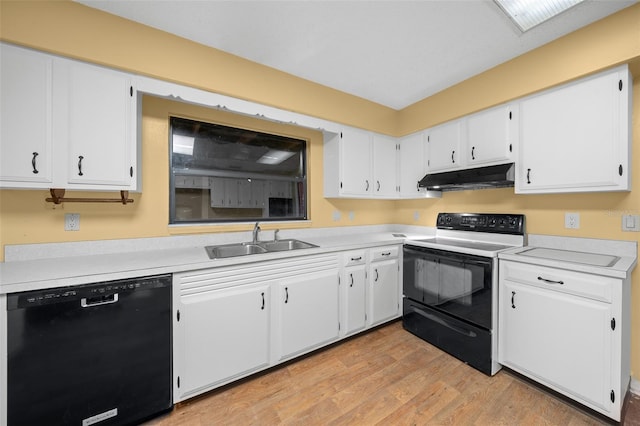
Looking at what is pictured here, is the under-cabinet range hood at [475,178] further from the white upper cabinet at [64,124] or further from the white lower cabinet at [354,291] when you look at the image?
the white upper cabinet at [64,124]

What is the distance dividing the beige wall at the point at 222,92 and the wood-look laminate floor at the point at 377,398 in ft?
3.00

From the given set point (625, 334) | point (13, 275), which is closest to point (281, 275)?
point (13, 275)

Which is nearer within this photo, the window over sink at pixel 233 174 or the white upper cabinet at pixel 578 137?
the white upper cabinet at pixel 578 137

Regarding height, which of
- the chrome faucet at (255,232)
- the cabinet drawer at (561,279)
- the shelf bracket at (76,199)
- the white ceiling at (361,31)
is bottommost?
the cabinet drawer at (561,279)

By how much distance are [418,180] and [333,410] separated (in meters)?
2.42

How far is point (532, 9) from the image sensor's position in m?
1.60

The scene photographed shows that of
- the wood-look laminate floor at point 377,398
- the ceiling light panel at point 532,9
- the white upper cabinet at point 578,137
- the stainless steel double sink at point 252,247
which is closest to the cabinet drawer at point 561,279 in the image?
the white upper cabinet at point 578,137

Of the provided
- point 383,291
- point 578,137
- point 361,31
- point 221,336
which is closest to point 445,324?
point 383,291

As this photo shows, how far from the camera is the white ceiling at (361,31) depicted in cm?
159

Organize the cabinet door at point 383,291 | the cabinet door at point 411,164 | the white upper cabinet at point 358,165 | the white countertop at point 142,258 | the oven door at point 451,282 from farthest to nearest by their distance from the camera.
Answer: the cabinet door at point 411,164, the white upper cabinet at point 358,165, the cabinet door at point 383,291, the oven door at point 451,282, the white countertop at point 142,258

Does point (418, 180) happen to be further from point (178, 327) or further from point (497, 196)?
point (178, 327)

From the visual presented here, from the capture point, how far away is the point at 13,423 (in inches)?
46.4

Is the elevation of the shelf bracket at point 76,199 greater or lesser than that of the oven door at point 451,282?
greater

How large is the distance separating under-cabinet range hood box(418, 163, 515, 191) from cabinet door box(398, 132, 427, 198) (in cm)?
15
